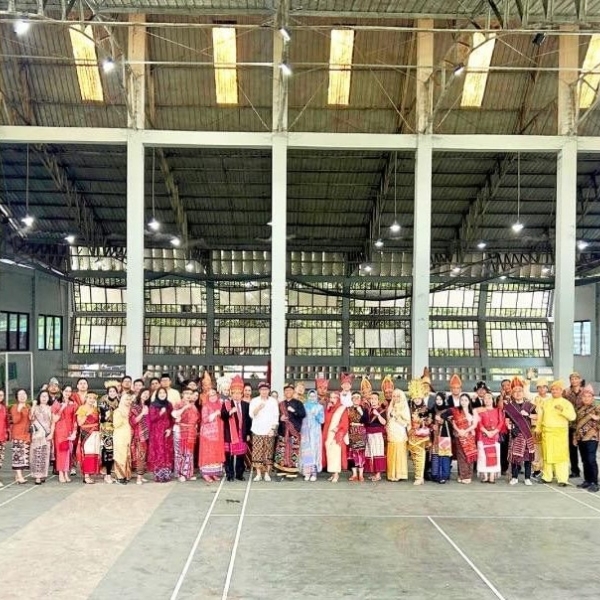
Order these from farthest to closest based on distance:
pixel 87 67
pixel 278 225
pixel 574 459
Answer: pixel 87 67, pixel 278 225, pixel 574 459

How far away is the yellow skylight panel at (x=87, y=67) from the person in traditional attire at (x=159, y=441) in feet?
33.9

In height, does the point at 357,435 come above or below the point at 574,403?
below

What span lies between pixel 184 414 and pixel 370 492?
Answer: 9.94 ft

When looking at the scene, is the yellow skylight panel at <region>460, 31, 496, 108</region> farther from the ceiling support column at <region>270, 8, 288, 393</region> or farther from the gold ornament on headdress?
the gold ornament on headdress

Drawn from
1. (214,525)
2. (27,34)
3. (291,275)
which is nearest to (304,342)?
(291,275)

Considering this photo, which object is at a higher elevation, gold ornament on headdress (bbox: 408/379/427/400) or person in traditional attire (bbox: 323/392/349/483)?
gold ornament on headdress (bbox: 408/379/427/400)

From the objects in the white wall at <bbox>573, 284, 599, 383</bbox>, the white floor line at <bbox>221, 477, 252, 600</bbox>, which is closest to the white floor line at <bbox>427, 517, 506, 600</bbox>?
the white floor line at <bbox>221, 477, 252, 600</bbox>

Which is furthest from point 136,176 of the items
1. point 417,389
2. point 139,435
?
point 417,389

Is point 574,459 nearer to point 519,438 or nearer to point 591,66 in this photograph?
point 519,438

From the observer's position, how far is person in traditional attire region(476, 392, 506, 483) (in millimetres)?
9109

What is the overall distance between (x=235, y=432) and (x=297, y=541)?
279 centimetres

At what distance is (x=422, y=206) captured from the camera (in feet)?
45.9

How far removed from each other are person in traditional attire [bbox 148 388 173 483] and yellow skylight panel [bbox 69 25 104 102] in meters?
10.3

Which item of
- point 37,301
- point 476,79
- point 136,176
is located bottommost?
point 37,301
